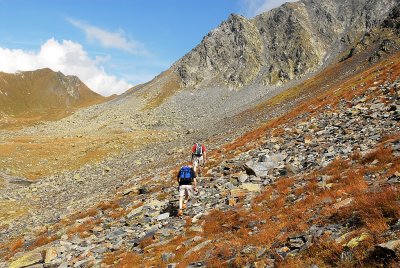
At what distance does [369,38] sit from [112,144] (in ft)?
282

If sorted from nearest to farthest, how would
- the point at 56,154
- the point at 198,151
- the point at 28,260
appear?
1. the point at 28,260
2. the point at 198,151
3. the point at 56,154

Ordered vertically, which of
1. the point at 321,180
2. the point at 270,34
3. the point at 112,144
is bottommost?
the point at 321,180

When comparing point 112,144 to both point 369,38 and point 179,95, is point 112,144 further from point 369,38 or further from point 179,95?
point 369,38

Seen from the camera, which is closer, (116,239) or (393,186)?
(393,186)

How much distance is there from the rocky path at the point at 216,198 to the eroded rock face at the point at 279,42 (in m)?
108

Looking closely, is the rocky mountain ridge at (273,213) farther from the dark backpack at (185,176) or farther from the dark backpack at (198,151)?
the dark backpack at (198,151)

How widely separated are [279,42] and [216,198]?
145493mm

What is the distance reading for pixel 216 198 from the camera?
2034cm

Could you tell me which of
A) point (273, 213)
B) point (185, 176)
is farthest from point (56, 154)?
point (273, 213)

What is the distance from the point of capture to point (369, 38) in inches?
4195

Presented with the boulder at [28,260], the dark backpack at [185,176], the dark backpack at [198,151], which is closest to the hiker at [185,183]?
the dark backpack at [185,176]

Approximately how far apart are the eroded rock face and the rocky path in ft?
354

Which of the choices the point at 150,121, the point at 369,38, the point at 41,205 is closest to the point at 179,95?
the point at 150,121

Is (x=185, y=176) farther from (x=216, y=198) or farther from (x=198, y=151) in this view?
(x=198, y=151)
